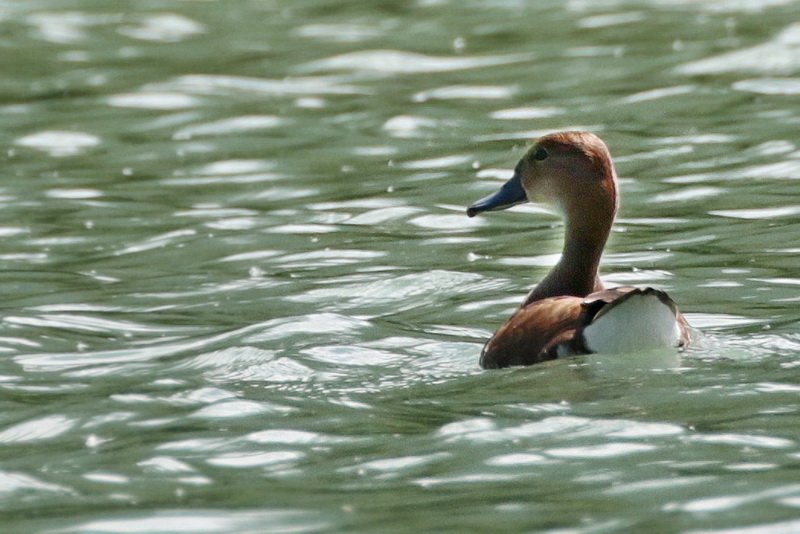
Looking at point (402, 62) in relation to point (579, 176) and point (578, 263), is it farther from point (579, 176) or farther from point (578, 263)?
point (578, 263)

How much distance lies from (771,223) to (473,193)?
2.32 meters

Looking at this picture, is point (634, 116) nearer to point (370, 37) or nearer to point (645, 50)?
point (645, 50)

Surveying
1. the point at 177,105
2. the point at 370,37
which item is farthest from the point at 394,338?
the point at 370,37

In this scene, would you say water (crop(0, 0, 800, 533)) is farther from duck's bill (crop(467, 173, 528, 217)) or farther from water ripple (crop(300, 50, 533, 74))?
duck's bill (crop(467, 173, 528, 217))

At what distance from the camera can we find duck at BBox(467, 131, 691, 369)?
7699mm

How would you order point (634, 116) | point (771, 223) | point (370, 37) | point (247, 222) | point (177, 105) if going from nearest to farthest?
point (771, 223)
point (247, 222)
point (634, 116)
point (177, 105)
point (370, 37)

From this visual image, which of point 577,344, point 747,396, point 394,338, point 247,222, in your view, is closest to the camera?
point 747,396

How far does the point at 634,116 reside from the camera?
47.4 ft

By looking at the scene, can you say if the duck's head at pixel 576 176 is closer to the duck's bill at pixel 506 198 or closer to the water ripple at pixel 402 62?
the duck's bill at pixel 506 198

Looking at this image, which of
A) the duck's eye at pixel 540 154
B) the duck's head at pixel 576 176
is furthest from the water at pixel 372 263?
the duck's eye at pixel 540 154

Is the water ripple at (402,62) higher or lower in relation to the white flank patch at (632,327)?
higher

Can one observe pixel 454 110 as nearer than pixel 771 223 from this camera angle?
No

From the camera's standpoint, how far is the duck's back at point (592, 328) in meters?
7.66

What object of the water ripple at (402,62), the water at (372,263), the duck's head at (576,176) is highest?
the duck's head at (576,176)
